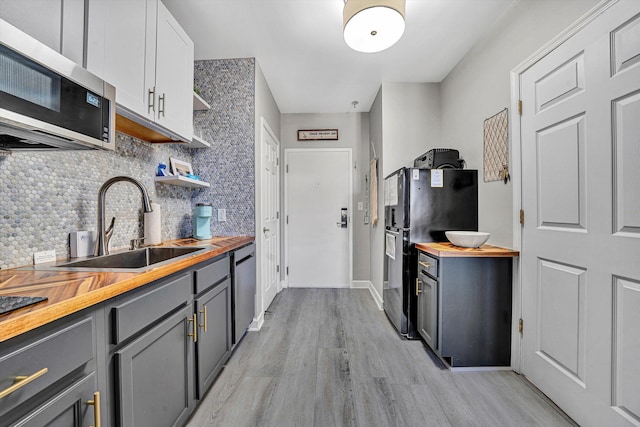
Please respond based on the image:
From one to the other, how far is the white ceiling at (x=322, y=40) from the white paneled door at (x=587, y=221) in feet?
2.48

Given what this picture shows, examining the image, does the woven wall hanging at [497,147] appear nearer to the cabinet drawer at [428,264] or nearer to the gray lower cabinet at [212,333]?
the cabinet drawer at [428,264]

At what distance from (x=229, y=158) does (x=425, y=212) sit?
181 cm

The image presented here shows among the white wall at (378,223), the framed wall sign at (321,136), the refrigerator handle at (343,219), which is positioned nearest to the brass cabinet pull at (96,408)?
the white wall at (378,223)

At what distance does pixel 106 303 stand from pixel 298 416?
1.15 m

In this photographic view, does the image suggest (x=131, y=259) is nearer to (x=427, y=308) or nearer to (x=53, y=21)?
(x=53, y=21)

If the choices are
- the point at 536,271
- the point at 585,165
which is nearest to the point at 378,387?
the point at 536,271

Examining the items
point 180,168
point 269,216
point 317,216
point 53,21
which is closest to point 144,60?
point 53,21

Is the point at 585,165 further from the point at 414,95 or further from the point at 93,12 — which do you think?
the point at 93,12

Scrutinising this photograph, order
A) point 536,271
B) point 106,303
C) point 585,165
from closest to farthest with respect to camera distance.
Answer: point 106,303, point 585,165, point 536,271

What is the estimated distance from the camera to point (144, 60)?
4.78 ft

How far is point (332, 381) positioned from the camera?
5.76 feet

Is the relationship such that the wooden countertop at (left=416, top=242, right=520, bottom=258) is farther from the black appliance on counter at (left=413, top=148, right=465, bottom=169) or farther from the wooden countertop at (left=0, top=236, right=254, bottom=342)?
the wooden countertop at (left=0, top=236, right=254, bottom=342)

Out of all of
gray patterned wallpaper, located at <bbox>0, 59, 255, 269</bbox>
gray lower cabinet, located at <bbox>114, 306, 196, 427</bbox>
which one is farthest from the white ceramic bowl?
gray lower cabinet, located at <bbox>114, 306, 196, 427</bbox>

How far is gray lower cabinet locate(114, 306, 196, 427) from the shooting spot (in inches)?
35.9
